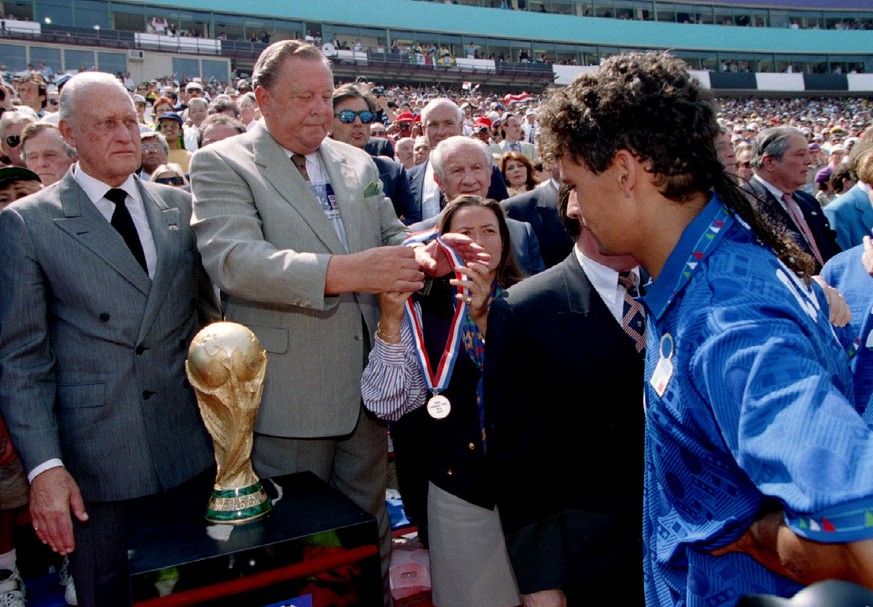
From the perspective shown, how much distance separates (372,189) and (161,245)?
739 mm

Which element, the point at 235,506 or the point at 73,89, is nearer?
the point at 235,506

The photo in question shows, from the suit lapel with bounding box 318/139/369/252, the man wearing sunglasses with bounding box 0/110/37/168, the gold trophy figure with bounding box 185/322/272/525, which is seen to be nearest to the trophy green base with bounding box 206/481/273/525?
the gold trophy figure with bounding box 185/322/272/525

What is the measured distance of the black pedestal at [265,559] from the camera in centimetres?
152

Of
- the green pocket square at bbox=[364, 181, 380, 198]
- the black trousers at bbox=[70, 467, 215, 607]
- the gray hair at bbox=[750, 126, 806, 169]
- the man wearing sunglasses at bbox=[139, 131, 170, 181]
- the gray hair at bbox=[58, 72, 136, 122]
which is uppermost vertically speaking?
the man wearing sunglasses at bbox=[139, 131, 170, 181]

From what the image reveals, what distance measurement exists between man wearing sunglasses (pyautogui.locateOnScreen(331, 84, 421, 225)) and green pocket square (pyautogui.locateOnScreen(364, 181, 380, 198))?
1.97 m

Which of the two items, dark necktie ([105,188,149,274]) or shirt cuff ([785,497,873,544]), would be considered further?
dark necktie ([105,188,149,274])

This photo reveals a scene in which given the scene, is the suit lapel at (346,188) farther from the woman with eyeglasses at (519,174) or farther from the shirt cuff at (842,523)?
the woman with eyeglasses at (519,174)

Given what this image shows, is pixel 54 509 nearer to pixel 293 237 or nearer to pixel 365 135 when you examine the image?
pixel 293 237

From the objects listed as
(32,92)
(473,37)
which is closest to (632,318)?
(32,92)

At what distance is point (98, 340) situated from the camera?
2152 millimetres

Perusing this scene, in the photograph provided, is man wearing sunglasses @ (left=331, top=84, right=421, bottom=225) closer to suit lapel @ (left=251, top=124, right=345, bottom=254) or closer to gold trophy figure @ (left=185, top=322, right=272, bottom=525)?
suit lapel @ (left=251, top=124, right=345, bottom=254)

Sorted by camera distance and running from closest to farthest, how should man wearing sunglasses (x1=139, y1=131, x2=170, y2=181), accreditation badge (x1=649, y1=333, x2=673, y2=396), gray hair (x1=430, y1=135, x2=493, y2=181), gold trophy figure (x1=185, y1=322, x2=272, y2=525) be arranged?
accreditation badge (x1=649, y1=333, x2=673, y2=396)
gold trophy figure (x1=185, y1=322, x2=272, y2=525)
gray hair (x1=430, y1=135, x2=493, y2=181)
man wearing sunglasses (x1=139, y1=131, x2=170, y2=181)

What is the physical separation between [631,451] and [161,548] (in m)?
1.23

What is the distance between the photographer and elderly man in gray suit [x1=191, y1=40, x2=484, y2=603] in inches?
86.1
